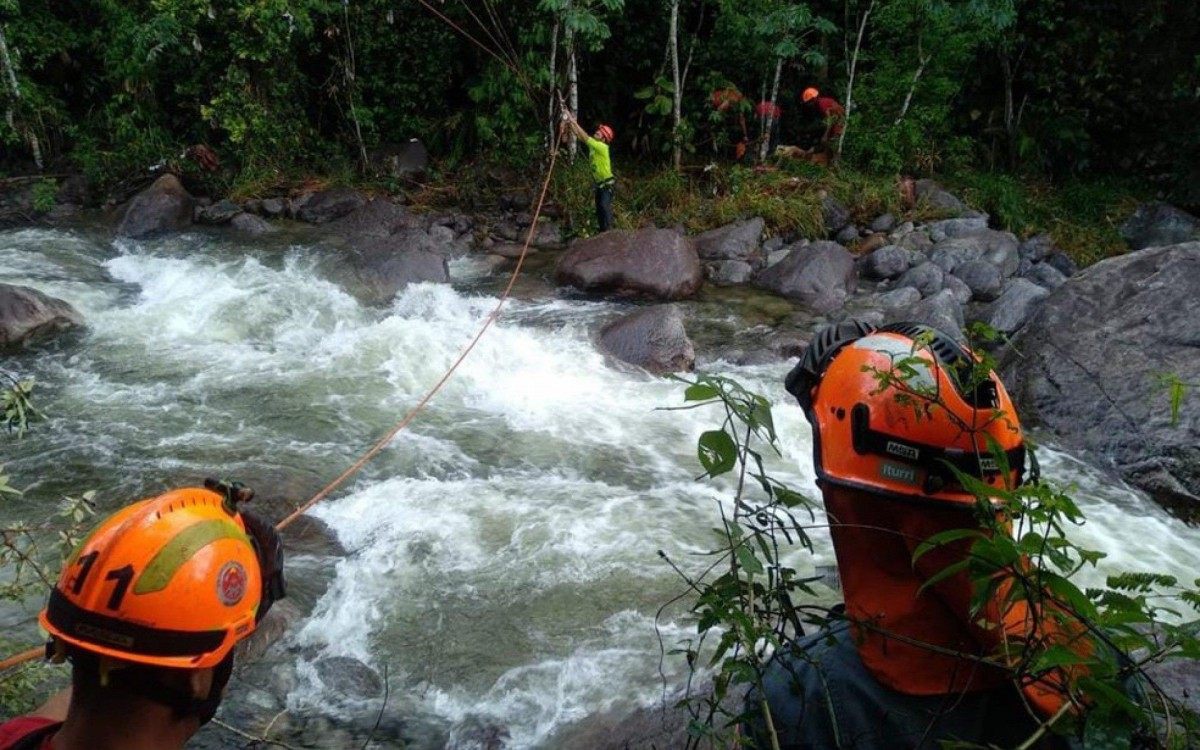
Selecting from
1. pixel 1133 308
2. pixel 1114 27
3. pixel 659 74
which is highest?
pixel 1114 27

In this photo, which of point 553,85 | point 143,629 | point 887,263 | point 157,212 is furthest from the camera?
point 553,85

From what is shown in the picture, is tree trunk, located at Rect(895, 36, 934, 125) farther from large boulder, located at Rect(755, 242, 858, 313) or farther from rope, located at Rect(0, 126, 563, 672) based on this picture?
rope, located at Rect(0, 126, 563, 672)

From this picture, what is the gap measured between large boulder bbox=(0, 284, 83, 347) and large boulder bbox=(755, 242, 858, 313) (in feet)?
22.5

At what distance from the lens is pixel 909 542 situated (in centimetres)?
148

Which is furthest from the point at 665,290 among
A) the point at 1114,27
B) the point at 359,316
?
the point at 1114,27

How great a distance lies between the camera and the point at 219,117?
1109cm

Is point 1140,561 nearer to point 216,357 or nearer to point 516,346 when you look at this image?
point 516,346

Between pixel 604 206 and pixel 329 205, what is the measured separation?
3.82 metres

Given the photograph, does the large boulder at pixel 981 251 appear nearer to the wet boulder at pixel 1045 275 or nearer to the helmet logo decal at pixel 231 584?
the wet boulder at pixel 1045 275

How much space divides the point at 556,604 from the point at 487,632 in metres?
0.37

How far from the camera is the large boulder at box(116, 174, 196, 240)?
10180 millimetres

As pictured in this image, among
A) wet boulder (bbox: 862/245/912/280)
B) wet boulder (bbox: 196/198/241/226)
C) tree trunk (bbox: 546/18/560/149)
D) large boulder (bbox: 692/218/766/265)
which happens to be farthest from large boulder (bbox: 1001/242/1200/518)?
wet boulder (bbox: 196/198/241/226)

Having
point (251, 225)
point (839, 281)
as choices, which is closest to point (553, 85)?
point (251, 225)

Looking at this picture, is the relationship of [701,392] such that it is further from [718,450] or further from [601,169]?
[601,169]
